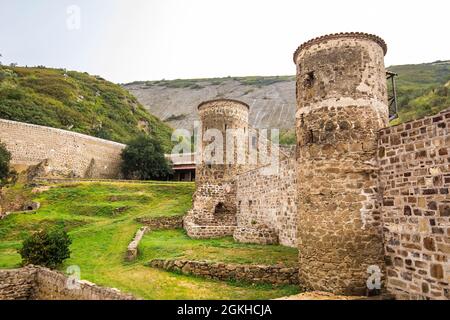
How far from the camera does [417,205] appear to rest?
8.06 metres

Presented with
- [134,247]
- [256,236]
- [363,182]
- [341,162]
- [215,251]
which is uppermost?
[341,162]

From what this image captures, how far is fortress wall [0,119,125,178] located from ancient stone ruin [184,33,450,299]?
32.5m

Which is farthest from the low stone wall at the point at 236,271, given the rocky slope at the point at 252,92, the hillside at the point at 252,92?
the hillside at the point at 252,92

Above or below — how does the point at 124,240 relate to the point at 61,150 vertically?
below

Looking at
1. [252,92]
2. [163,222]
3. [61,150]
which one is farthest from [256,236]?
[252,92]

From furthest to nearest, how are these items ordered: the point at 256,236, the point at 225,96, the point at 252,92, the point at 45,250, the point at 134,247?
the point at 225,96, the point at 252,92, the point at 256,236, the point at 134,247, the point at 45,250

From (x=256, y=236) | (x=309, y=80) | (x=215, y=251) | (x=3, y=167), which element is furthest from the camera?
(x=3, y=167)

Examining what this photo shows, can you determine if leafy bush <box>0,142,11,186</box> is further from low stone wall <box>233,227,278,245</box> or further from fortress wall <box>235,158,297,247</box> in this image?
low stone wall <box>233,227,278,245</box>

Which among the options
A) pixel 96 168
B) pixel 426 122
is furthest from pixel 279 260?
pixel 96 168

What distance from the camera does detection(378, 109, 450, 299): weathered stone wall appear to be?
24.5ft

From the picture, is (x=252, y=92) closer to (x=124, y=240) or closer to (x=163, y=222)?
(x=163, y=222)

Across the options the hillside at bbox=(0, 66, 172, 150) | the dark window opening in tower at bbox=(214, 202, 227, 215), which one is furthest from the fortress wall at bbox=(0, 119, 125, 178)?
the dark window opening in tower at bbox=(214, 202, 227, 215)

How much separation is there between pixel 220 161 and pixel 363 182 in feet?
41.4
